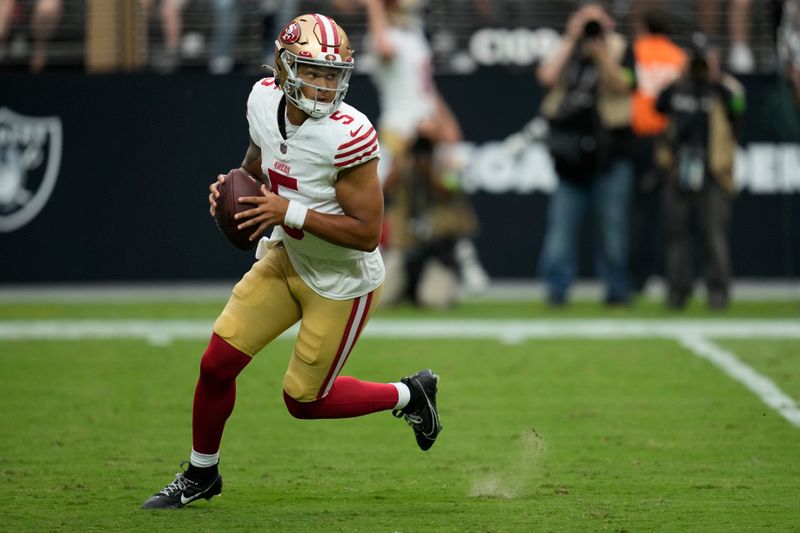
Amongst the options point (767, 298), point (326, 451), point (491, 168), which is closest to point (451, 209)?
point (491, 168)

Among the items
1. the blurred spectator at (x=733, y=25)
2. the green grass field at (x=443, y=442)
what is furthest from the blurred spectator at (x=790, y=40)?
the green grass field at (x=443, y=442)

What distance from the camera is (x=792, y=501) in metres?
5.90

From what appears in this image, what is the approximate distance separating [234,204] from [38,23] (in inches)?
360

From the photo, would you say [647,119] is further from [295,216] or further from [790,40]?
[295,216]

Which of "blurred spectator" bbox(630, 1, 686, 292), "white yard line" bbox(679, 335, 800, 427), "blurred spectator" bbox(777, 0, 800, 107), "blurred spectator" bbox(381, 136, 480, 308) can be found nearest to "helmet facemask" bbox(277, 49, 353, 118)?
"white yard line" bbox(679, 335, 800, 427)

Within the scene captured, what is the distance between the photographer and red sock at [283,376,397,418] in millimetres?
6062

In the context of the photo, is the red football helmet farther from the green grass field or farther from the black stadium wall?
the black stadium wall

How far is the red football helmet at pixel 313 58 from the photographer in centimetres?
559

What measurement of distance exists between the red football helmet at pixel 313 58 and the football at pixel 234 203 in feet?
1.27

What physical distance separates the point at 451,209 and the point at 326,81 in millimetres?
6692

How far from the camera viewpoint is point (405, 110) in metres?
12.5

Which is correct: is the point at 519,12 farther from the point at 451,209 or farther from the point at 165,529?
the point at 165,529

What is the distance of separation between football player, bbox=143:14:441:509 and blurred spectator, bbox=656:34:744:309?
649 cm

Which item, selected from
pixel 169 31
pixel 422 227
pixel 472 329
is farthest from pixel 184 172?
pixel 472 329
